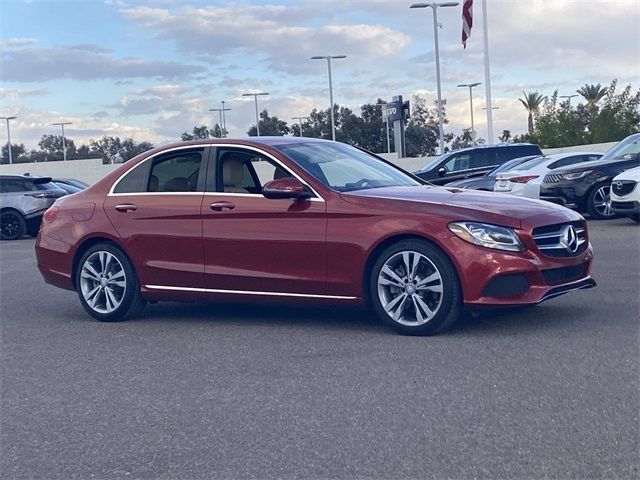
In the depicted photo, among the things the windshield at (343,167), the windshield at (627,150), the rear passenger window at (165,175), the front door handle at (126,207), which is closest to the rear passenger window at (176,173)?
the rear passenger window at (165,175)

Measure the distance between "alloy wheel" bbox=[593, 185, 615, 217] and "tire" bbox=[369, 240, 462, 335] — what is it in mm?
11673

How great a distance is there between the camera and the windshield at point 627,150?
18656 millimetres

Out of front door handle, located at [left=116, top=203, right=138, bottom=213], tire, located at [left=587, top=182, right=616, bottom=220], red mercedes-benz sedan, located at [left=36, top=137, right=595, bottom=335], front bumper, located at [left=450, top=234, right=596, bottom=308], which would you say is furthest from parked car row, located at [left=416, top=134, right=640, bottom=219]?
front bumper, located at [left=450, top=234, right=596, bottom=308]

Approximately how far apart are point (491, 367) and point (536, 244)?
1347mm

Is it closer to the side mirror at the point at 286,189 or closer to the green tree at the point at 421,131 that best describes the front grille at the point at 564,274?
the side mirror at the point at 286,189

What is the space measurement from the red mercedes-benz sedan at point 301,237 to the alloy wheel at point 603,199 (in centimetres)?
1007

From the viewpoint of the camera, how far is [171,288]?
876cm

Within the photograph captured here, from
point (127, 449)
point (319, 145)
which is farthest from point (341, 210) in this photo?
point (127, 449)

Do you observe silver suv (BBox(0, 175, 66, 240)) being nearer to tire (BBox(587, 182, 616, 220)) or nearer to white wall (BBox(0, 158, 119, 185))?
tire (BBox(587, 182, 616, 220))

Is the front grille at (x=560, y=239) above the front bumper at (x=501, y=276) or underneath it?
above

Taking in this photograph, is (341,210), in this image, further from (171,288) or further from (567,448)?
(567,448)

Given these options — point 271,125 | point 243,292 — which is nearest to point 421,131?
point 271,125

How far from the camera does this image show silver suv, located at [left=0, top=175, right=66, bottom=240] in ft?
75.7

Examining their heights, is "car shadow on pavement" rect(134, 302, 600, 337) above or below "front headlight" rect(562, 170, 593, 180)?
below
